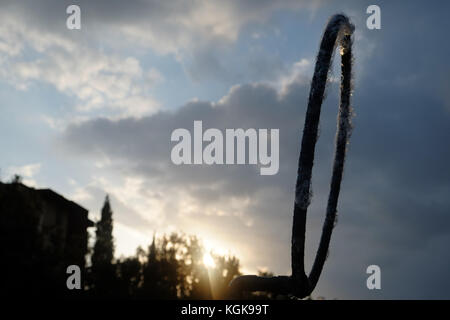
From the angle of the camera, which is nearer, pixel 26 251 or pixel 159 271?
pixel 26 251

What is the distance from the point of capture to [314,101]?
497 centimetres

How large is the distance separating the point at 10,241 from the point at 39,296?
3759 mm

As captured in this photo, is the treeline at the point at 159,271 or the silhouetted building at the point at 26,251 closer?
the silhouetted building at the point at 26,251

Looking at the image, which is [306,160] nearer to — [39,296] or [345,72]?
[345,72]

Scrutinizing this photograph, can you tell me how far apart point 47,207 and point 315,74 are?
4720 centimetres

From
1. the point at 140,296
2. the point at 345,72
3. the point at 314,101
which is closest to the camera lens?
the point at 314,101

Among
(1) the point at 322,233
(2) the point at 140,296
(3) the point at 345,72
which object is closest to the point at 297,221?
(1) the point at 322,233

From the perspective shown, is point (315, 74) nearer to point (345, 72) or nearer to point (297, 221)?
point (297, 221)

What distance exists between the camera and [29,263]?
27266 millimetres

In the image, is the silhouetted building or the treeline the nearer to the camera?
the silhouetted building

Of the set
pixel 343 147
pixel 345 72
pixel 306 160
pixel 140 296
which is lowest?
pixel 140 296

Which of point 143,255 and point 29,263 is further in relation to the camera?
point 143,255
